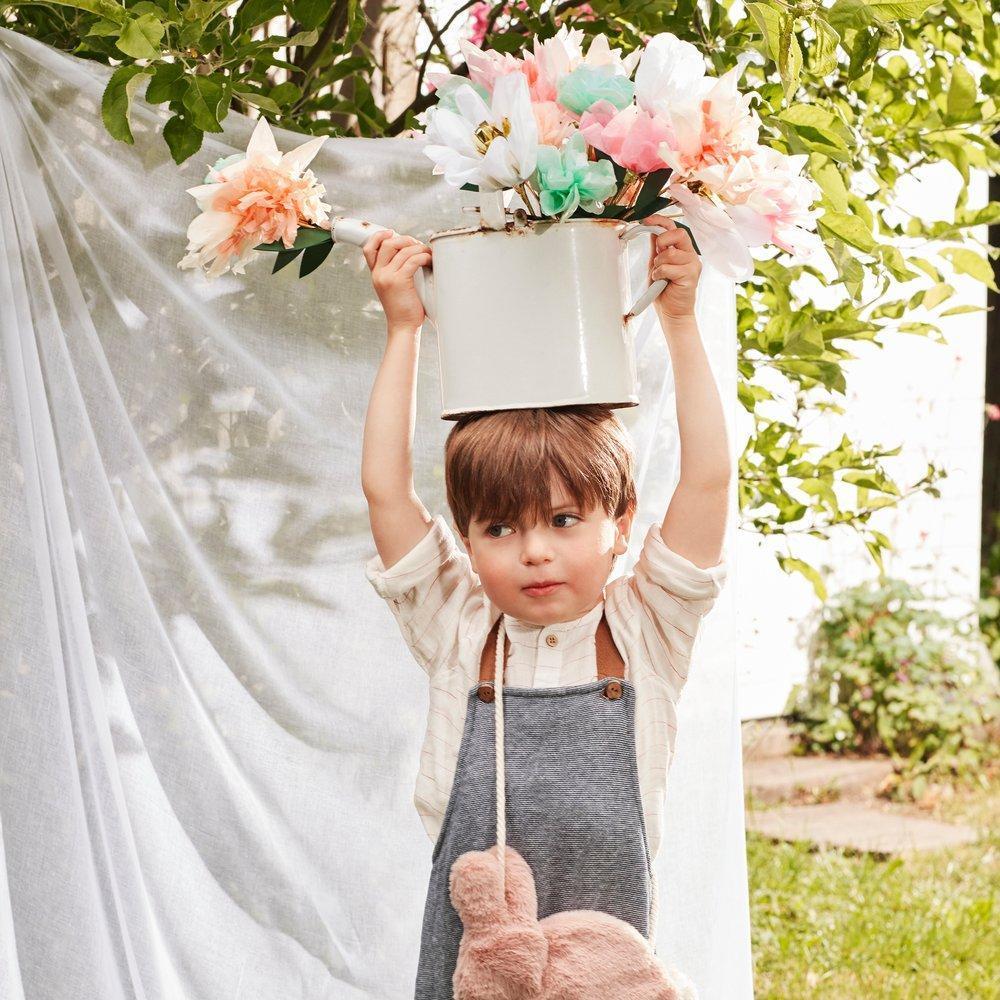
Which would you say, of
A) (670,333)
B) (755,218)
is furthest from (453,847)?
(755,218)

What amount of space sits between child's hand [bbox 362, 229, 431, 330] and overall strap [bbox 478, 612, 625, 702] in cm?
38

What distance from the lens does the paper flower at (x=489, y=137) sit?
1380 mm

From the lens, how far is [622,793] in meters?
1.50

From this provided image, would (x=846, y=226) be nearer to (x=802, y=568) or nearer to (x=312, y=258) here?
(x=312, y=258)

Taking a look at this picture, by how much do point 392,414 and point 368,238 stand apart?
218 millimetres

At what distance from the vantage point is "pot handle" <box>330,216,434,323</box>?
159cm

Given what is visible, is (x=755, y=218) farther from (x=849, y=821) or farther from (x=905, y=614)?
(x=905, y=614)

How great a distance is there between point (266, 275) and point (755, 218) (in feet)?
2.58

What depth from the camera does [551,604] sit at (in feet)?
5.02

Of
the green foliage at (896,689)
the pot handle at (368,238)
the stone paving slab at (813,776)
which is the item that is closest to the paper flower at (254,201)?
the pot handle at (368,238)

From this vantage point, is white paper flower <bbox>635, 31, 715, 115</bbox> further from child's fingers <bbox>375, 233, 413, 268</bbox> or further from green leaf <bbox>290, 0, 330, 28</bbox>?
green leaf <bbox>290, 0, 330, 28</bbox>

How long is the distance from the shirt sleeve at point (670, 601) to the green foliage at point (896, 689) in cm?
361

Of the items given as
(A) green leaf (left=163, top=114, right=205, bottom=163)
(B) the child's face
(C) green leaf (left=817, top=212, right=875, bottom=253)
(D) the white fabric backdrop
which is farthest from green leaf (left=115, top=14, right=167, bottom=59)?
(C) green leaf (left=817, top=212, right=875, bottom=253)

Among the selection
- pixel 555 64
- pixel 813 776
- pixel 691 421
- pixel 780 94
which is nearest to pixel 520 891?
pixel 691 421
